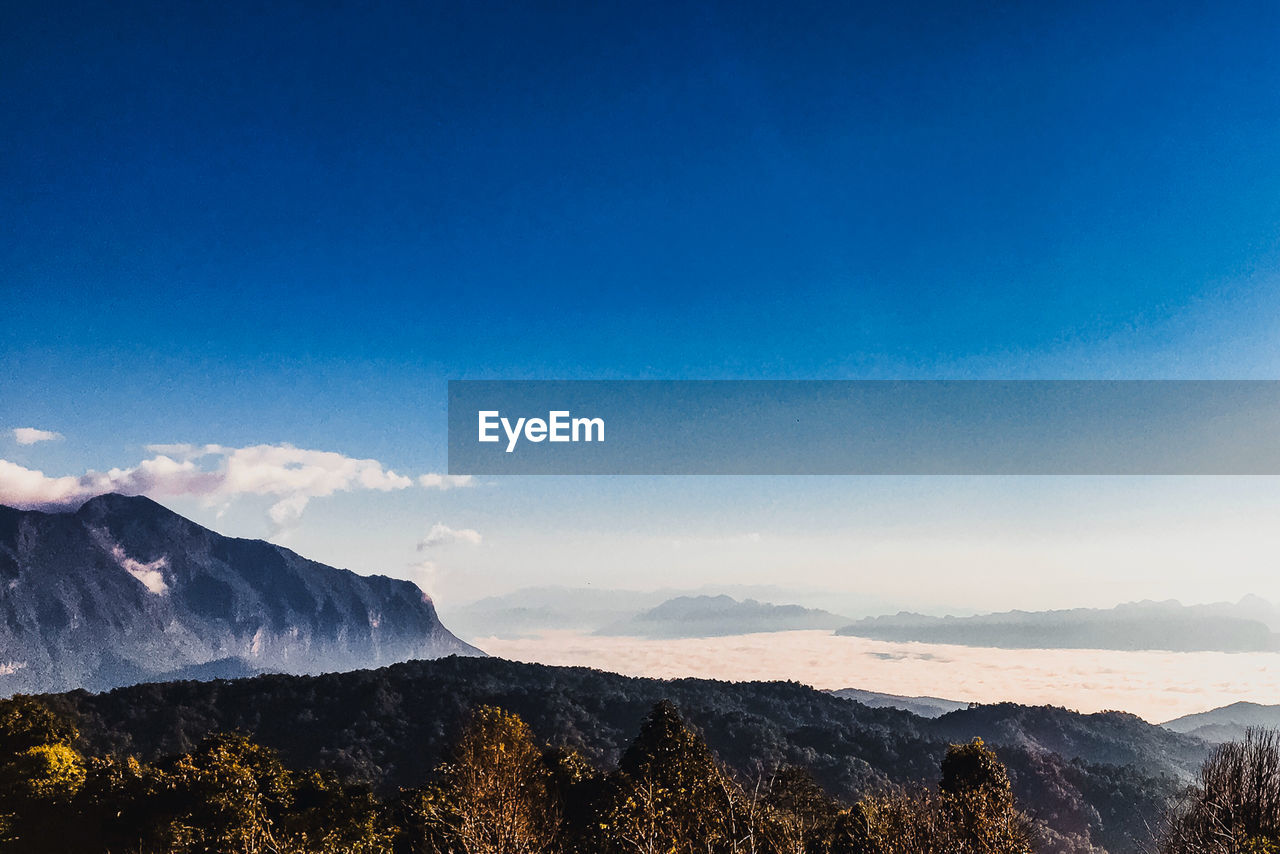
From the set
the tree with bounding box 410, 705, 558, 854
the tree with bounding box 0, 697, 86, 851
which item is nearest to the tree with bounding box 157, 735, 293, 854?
the tree with bounding box 410, 705, 558, 854

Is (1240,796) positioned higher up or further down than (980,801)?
higher up

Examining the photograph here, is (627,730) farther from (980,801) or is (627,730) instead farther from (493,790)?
(493,790)

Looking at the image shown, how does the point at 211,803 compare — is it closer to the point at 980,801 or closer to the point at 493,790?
the point at 493,790

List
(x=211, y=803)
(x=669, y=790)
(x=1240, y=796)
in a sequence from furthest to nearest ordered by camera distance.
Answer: (x=669, y=790) → (x=211, y=803) → (x=1240, y=796)

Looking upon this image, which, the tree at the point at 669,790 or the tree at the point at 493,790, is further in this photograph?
the tree at the point at 493,790

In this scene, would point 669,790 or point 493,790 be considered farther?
point 669,790

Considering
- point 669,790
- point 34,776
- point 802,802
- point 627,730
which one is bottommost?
point 627,730

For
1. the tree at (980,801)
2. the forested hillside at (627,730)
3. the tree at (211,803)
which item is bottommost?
the forested hillside at (627,730)

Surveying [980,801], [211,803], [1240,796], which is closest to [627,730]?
[980,801]

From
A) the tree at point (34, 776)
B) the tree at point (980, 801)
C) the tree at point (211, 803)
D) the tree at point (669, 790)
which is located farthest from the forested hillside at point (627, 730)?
the tree at point (211, 803)

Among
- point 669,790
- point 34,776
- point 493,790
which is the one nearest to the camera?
point 493,790

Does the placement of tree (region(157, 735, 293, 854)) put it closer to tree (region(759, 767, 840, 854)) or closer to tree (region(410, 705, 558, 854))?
tree (region(410, 705, 558, 854))

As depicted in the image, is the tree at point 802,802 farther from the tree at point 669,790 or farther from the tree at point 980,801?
the tree at point 669,790

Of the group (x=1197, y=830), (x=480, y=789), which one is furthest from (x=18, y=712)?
(x=1197, y=830)
